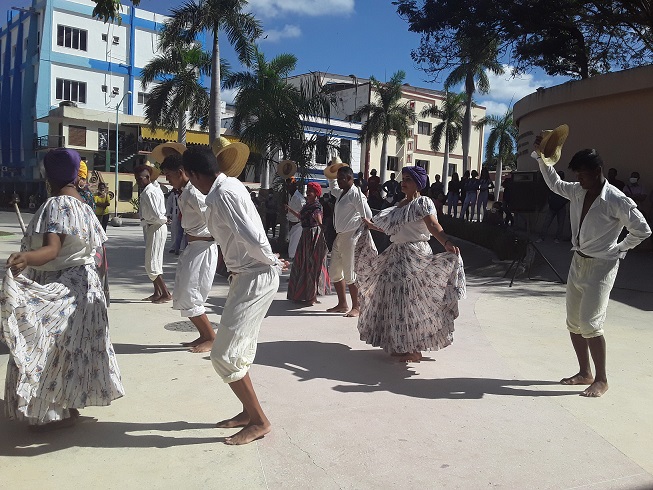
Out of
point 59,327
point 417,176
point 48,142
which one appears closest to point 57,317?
point 59,327

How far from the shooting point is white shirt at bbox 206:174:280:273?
354 cm

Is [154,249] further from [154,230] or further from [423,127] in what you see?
[423,127]

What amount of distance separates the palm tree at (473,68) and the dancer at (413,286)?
477 inches

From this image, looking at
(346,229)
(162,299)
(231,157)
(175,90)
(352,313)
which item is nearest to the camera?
(231,157)

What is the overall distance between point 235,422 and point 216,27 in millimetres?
20211

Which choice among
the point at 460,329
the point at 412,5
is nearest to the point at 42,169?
the point at 460,329

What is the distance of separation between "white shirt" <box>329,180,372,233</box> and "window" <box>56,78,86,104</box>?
1579 inches

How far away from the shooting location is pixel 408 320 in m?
5.27

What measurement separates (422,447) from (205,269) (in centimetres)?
272

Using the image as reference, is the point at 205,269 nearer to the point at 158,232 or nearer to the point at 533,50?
the point at 158,232

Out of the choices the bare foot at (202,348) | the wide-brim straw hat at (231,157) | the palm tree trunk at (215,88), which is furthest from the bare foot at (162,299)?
the palm tree trunk at (215,88)

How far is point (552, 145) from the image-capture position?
199 inches

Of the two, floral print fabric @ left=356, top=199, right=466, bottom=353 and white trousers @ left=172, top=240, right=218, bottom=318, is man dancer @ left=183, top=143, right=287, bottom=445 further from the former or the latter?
floral print fabric @ left=356, top=199, right=466, bottom=353

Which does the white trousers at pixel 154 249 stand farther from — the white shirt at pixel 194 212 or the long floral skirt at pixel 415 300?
the long floral skirt at pixel 415 300
